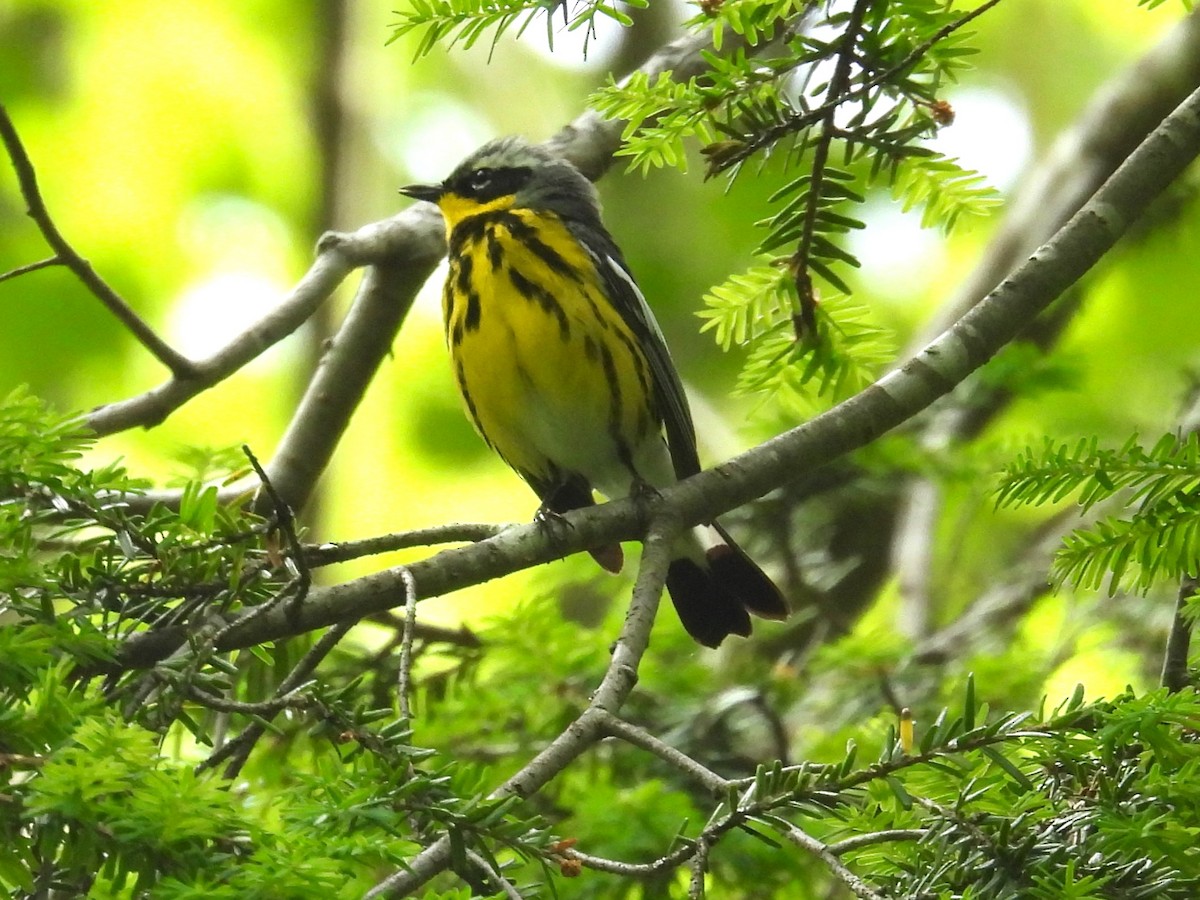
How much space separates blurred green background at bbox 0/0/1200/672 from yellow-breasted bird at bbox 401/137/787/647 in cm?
198

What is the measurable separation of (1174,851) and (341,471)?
5238mm

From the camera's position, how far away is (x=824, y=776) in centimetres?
160

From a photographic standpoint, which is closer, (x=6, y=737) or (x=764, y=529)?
(x=6, y=737)

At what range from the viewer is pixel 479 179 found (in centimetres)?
422

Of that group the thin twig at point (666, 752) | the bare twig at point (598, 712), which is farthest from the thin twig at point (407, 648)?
the thin twig at point (666, 752)

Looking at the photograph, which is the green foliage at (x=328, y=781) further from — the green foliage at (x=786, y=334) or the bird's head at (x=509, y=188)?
the bird's head at (x=509, y=188)

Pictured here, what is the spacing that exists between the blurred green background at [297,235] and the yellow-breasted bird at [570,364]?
1979 mm

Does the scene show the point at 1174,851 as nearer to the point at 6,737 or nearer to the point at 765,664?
the point at 6,737

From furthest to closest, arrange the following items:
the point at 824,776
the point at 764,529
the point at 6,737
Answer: the point at 764,529
the point at 824,776
the point at 6,737

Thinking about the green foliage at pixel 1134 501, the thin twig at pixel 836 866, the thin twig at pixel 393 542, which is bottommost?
the thin twig at pixel 836 866

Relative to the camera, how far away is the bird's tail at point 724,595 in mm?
3688

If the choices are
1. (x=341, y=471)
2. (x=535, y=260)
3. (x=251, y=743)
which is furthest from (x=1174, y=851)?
(x=341, y=471)

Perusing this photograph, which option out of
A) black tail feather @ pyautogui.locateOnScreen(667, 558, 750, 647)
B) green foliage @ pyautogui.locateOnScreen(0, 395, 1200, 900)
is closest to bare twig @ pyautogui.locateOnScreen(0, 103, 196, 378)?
green foliage @ pyautogui.locateOnScreen(0, 395, 1200, 900)

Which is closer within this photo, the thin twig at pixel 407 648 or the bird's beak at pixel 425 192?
the thin twig at pixel 407 648
